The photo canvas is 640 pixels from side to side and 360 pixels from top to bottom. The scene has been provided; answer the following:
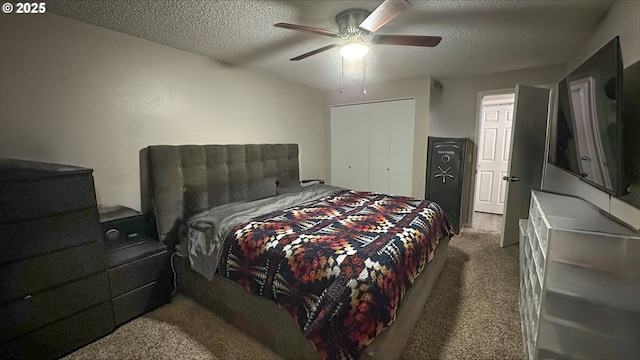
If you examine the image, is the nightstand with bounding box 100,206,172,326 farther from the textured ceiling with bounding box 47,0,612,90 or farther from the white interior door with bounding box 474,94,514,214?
the white interior door with bounding box 474,94,514,214

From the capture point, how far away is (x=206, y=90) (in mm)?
2965

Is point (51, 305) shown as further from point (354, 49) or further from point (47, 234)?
point (354, 49)

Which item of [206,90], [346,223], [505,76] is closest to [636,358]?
[346,223]

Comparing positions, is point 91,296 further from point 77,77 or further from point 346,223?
point 346,223

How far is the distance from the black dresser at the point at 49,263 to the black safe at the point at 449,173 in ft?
13.0

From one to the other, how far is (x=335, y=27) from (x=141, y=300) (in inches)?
108

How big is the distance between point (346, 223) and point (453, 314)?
112 cm

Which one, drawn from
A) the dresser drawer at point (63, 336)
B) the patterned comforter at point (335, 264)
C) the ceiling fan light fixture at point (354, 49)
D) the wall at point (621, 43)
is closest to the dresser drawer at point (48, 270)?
the dresser drawer at point (63, 336)

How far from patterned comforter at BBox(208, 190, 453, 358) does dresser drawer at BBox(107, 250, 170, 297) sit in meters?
0.60

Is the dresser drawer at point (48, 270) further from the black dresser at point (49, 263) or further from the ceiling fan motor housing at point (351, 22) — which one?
the ceiling fan motor housing at point (351, 22)

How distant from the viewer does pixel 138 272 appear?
208cm

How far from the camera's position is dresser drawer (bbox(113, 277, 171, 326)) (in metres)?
1.98

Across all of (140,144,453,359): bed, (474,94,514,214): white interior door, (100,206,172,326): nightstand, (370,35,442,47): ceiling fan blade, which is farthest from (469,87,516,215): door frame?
(100,206,172,326): nightstand

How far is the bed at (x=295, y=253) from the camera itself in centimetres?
142
